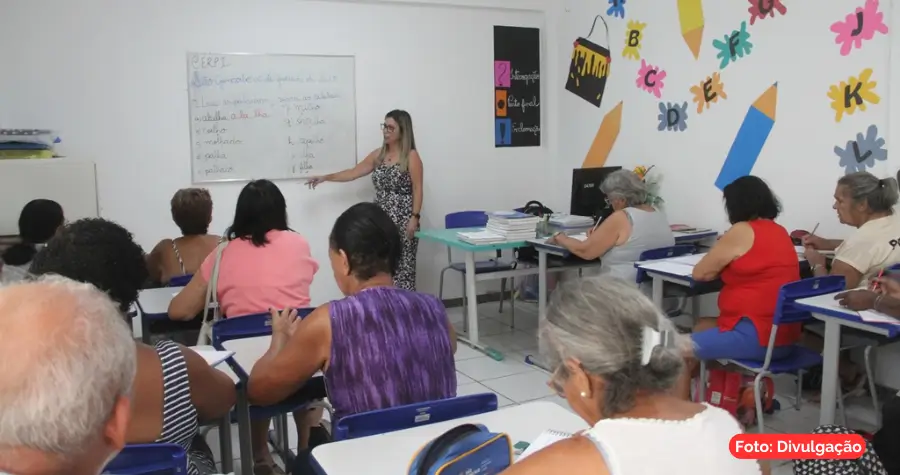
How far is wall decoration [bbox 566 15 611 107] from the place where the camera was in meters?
6.04

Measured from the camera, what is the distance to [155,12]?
206 inches

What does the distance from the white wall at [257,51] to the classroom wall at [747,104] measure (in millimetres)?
887

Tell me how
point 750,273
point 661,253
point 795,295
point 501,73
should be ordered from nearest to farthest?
point 795,295, point 750,273, point 661,253, point 501,73

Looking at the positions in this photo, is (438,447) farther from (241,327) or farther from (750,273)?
(750,273)

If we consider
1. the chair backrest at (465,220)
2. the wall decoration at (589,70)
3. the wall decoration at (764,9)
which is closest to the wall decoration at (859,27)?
the wall decoration at (764,9)

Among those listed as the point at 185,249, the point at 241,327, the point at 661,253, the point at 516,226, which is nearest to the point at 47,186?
the point at 185,249

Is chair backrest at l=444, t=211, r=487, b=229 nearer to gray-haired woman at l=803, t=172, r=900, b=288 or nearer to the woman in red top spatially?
the woman in red top

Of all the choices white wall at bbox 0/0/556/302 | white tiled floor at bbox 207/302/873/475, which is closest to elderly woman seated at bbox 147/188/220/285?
white tiled floor at bbox 207/302/873/475

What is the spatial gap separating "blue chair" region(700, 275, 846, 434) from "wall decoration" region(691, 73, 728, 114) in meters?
1.99

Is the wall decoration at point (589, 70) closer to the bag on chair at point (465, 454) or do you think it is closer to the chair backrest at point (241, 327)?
the chair backrest at point (241, 327)

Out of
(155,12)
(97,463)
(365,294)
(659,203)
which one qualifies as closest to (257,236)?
(365,294)

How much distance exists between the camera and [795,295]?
3.18 meters

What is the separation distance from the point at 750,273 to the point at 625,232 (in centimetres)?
100

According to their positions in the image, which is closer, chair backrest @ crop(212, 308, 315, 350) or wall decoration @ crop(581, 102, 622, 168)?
chair backrest @ crop(212, 308, 315, 350)
